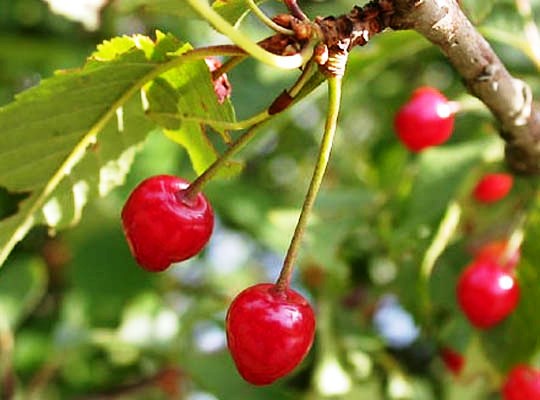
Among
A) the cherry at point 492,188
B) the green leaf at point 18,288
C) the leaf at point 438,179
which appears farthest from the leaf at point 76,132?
the green leaf at point 18,288

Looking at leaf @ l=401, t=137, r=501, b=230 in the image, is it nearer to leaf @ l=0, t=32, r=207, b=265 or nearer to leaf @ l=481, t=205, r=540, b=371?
leaf @ l=481, t=205, r=540, b=371

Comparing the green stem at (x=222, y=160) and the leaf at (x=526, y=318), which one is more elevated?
the green stem at (x=222, y=160)

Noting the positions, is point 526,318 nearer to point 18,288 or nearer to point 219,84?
point 219,84

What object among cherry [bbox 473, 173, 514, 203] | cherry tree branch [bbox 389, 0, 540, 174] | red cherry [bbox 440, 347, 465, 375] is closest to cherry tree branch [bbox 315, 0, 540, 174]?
cherry tree branch [bbox 389, 0, 540, 174]

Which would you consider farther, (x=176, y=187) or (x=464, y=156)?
(x=464, y=156)

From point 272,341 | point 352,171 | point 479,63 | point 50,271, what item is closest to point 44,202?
point 272,341

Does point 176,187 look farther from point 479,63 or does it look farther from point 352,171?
point 352,171

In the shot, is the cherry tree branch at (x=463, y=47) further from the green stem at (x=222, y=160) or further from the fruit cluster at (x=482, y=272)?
the fruit cluster at (x=482, y=272)
